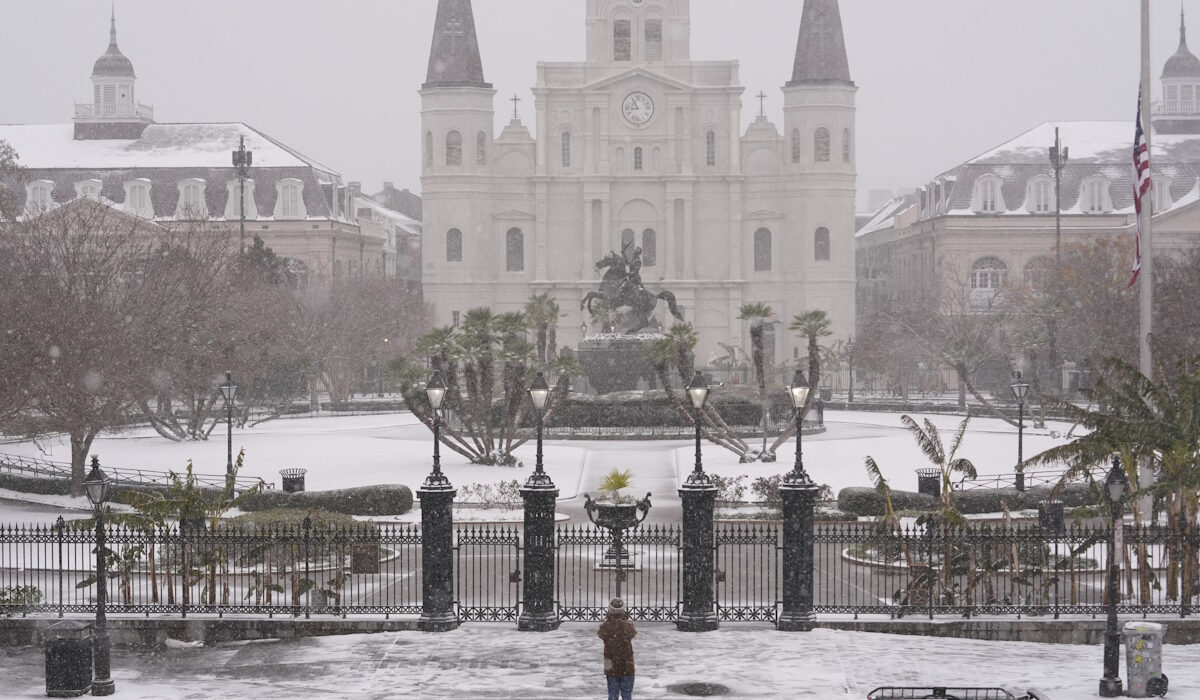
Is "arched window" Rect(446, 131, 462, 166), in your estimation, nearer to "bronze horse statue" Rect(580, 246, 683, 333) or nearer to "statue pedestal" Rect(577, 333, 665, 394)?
"bronze horse statue" Rect(580, 246, 683, 333)

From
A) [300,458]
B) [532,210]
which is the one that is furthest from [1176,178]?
[300,458]

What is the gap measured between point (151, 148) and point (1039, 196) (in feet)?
171

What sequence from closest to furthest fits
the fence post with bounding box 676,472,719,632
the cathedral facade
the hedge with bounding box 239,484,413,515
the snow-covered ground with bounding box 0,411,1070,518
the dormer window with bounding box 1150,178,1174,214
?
the fence post with bounding box 676,472,719,632 → the hedge with bounding box 239,484,413,515 → the snow-covered ground with bounding box 0,411,1070,518 → the dormer window with bounding box 1150,178,1174,214 → the cathedral facade

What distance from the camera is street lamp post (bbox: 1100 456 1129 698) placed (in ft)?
58.2

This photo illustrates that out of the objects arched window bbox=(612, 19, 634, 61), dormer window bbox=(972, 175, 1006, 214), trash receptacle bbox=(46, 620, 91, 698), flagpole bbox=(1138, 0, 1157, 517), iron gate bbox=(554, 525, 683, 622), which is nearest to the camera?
trash receptacle bbox=(46, 620, 91, 698)

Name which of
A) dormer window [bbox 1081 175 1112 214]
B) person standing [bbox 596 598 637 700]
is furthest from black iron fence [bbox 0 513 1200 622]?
dormer window [bbox 1081 175 1112 214]

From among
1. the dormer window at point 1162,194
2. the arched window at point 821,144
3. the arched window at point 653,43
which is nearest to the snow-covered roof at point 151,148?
the arched window at point 653,43

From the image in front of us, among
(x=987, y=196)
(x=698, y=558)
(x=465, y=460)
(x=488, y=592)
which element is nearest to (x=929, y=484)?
(x=465, y=460)

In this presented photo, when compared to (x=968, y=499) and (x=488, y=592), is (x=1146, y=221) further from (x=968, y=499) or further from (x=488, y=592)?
(x=488, y=592)

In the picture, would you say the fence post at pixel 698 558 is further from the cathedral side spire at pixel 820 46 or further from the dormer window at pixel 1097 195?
the dormer window at pixel 1097 195

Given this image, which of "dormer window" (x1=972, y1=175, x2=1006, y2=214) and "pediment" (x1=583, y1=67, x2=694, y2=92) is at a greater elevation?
"pediment" (x1=583, y1=67, x2=694, y2=92)

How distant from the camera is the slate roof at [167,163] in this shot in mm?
91625

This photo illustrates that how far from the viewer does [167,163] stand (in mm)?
93812

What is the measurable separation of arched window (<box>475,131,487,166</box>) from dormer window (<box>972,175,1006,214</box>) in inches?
1106
